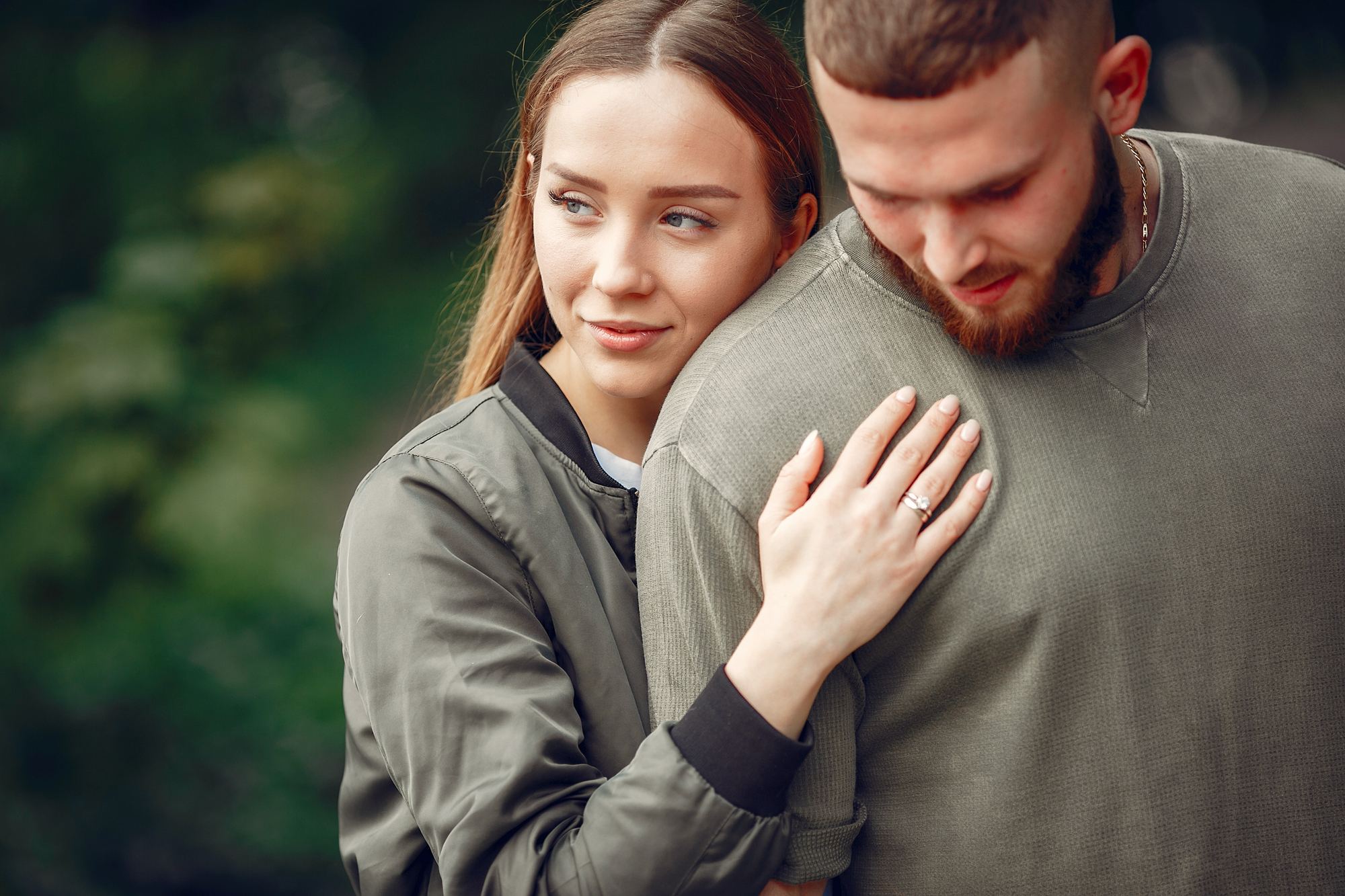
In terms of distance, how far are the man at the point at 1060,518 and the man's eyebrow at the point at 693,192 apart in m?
0.25

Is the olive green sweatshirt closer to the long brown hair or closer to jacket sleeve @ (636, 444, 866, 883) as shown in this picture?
jacket sleeve @ (636, 444, 866, 883)

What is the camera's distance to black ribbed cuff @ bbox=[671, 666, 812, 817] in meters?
1.38

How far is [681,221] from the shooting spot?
1.67 m

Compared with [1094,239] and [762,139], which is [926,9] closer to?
[1094,239]

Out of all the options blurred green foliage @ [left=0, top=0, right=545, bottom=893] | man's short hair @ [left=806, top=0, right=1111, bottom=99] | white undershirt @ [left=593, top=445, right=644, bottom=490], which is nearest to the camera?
man's short hair @ [left=806, top=0, right=1111, bottom=99]

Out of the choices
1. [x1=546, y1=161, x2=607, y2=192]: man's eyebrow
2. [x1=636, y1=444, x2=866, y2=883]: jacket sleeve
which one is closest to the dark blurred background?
[x1=546, y1=161, x2=607, y2=192]: man's eyebrow

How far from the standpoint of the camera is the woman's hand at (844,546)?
139 centimetres

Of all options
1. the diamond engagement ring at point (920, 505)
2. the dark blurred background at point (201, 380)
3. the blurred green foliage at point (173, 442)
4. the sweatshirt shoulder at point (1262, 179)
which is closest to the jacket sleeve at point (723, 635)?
the diamond engagement ring at point (920, 505)

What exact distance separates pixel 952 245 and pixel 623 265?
1.67 feet

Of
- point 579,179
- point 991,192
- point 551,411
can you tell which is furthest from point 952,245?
point 551,411

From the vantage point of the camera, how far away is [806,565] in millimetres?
1416

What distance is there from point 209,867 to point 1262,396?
3582mm

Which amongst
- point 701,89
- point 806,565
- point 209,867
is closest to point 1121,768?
point 806,565

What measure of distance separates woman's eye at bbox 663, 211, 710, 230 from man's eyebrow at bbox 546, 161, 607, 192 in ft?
0.36
